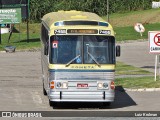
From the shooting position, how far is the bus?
67.8 ft

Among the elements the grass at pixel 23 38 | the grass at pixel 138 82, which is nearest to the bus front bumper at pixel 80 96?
the grass at pixel 138 82

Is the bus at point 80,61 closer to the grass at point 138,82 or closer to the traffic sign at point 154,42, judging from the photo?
the grass at point 138,82

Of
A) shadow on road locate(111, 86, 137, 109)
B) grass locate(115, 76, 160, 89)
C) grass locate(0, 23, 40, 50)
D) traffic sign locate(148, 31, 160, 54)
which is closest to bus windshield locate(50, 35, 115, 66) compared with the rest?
shadow on road locate(111, 86, 137, 109)

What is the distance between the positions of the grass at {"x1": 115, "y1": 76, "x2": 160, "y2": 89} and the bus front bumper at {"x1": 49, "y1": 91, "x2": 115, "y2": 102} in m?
6.03

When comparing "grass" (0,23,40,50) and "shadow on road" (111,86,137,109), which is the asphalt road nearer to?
"shadow on road" (111,86,137,109)

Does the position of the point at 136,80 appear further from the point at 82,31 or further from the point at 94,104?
the point at 82,31

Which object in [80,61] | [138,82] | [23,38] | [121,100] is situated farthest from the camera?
[23,38]

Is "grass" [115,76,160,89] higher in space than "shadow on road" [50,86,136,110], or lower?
lower

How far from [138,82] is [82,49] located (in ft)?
24.7

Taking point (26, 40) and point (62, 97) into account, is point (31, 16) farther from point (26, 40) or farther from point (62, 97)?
point (62, 97)

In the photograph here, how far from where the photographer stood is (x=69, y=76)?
2072cm

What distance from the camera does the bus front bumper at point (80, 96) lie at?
67.7ft

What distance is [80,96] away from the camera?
20.6m

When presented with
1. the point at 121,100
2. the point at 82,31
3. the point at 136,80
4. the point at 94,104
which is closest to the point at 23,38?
the point at 136,80
